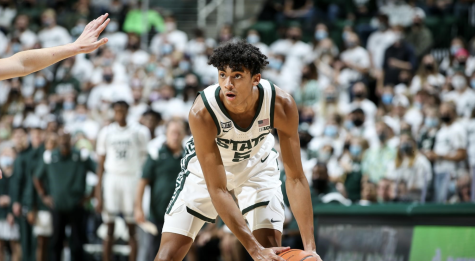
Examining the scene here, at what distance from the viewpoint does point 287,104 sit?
450 centimetres

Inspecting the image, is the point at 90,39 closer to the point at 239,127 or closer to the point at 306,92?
the point at 239,127

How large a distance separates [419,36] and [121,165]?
626 centimetres

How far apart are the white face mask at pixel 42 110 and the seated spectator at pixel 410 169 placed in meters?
7.27

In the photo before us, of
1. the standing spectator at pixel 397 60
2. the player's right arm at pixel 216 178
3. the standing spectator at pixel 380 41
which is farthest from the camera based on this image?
the standing spectator at pixel 380 41

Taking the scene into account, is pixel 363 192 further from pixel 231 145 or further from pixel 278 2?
pixel 278 2

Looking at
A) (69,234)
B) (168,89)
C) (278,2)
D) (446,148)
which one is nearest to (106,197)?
(69,234)

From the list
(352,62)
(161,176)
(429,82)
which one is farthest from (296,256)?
(352,62)

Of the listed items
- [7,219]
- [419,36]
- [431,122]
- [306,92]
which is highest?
[419,36]

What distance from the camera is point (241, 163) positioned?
4.93 metres

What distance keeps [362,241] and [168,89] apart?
6.14m

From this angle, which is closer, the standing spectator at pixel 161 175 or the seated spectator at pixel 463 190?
the seated spectator at pixel 463 190

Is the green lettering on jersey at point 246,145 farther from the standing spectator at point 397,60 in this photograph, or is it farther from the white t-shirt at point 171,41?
the white t-shirt at point 171,41

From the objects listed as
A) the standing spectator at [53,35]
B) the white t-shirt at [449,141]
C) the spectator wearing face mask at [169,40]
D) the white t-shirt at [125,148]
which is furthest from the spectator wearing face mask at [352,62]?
the standing spectator at [53,35]

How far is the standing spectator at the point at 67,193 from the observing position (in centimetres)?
974
